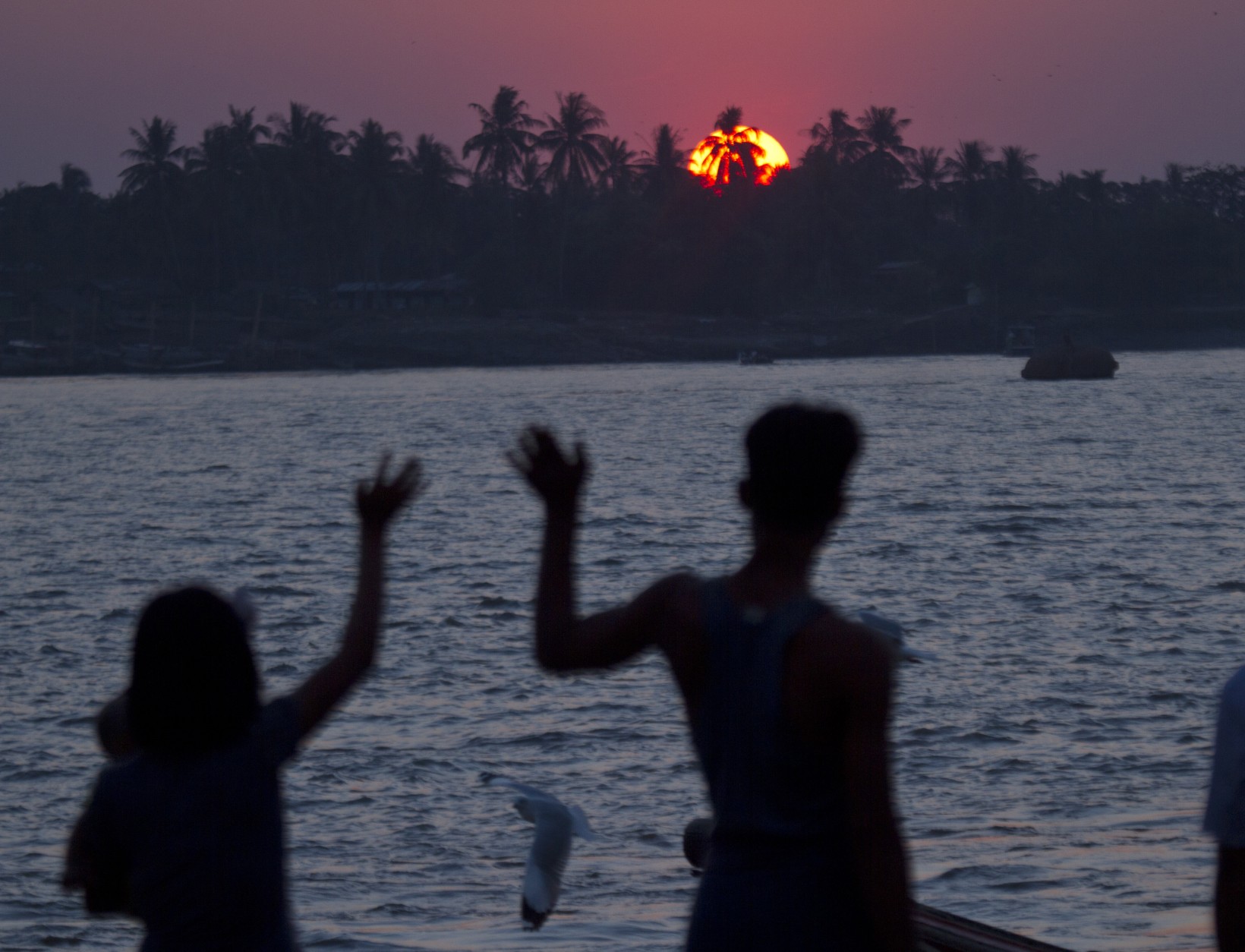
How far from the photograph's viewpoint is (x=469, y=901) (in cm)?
828

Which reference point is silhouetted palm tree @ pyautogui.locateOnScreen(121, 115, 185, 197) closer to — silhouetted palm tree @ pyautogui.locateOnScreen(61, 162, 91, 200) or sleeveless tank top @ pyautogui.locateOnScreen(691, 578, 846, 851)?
silhouetted palm tree @ pyautogui.locateOnScreen(61, 162, 91, 200)

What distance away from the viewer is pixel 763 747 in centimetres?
221

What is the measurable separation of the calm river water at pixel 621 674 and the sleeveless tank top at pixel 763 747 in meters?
5.15

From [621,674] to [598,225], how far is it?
287 feet

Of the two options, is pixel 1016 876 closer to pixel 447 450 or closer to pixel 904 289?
pixel 447 450

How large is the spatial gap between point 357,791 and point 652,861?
2455 mm

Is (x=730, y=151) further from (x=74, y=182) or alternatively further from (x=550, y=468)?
(x=550, y=468)

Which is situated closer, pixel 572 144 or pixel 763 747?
pixel 763 747

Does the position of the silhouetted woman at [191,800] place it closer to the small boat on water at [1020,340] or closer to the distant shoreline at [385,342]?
the distant shoreline at [385,342]

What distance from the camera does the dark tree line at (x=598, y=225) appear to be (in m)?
95.9

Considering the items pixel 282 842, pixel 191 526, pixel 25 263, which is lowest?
pixel 191 526

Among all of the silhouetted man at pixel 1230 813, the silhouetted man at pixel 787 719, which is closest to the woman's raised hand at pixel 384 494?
the silhouetted man at pixel 787 719

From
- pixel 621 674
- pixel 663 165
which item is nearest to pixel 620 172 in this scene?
pixel 663 165

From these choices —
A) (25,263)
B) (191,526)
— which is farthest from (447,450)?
(25,263)
